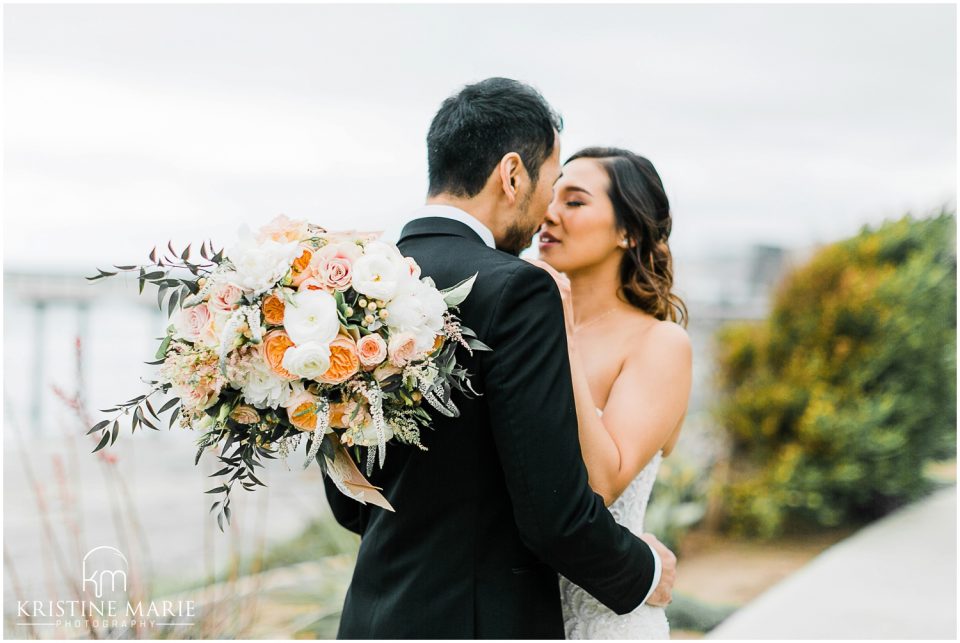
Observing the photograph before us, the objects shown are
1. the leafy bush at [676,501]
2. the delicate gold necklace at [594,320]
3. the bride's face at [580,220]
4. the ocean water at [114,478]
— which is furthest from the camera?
the leafy bush at [676,501]

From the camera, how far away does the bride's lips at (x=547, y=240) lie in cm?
302

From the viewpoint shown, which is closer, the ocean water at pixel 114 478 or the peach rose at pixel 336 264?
the peach rose at pixel 336 264

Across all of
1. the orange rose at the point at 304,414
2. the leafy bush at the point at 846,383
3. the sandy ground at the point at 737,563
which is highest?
the orange rose at the point at 304,414

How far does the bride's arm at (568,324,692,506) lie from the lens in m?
2.32

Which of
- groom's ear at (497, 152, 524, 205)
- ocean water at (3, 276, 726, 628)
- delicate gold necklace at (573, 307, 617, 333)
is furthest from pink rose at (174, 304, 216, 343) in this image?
ocean water at (3, 276, 726, 628)

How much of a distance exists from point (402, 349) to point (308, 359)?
7.9 inches

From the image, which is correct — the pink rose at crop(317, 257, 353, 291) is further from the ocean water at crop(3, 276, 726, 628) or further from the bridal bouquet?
the ocean water at crop(3, 276, 726, 628)

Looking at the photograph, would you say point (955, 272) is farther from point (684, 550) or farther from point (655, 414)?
point (655, 414)

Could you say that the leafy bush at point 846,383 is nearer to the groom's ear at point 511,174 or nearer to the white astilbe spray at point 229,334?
the groom's ear at point 511,174

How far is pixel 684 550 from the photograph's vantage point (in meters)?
6.91

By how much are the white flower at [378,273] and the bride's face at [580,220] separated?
1.29m

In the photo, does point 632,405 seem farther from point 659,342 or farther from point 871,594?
point 871,594

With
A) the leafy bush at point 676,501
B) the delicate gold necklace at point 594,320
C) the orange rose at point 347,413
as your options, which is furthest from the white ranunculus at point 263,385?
the leafy bush at point 676,501

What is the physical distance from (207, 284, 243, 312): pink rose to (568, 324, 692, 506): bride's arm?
0.97 m
